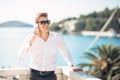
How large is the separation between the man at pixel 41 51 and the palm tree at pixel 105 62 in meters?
11.3

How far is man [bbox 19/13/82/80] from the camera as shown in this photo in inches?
123

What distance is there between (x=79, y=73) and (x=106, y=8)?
61.8 metres

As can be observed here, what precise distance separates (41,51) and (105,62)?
1235 centimetres

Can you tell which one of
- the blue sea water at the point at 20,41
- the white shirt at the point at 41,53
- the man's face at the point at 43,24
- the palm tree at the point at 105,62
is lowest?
the blue sea water at the point at 20,41

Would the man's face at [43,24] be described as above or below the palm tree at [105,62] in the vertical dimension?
above

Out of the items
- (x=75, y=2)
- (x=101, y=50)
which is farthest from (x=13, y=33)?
(x=101, y=50)

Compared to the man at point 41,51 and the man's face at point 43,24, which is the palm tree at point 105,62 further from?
the man's face at point 43,24

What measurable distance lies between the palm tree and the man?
11342 millimetres

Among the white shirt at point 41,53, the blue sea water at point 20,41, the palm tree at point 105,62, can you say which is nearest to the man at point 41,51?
the white shirt at point 41,53

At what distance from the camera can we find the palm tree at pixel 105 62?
14.7m

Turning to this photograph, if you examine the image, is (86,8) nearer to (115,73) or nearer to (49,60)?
(115,73)

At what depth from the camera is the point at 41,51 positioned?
3164 millimetres

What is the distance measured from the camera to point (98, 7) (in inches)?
2594

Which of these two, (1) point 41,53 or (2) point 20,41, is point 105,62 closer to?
(1) point 41,53
